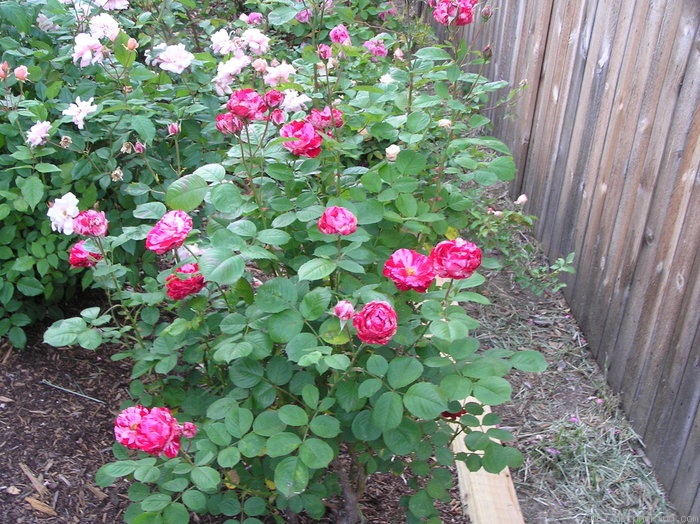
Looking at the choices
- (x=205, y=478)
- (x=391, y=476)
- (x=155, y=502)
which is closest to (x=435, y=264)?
(x=205, y=478)

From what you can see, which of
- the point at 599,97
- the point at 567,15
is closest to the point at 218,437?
the point at 599,97

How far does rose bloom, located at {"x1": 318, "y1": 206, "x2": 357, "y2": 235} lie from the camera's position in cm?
143

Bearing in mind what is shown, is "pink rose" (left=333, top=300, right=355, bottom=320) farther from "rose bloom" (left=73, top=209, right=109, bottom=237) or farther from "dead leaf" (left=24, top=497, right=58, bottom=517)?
"dead leaf" (left=24, top=497, right=58, bottom=517)

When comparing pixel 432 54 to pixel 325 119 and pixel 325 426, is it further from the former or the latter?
pixel 325 426

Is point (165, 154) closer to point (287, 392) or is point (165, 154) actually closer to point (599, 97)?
point (287, 392)

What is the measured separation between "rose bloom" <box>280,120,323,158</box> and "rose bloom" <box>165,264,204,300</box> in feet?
1.18

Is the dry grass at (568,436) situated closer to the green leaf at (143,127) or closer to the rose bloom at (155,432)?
the rose bloom at (155,432)

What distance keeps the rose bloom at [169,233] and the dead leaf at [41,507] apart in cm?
98

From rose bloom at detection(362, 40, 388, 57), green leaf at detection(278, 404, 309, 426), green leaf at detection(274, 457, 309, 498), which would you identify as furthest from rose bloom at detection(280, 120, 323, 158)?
rose bloom at detection(362, 40, 388, 57)

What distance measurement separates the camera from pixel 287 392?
1.66 metres

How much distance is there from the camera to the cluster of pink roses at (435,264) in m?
1.33

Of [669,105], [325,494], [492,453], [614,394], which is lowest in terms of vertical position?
[614,394]

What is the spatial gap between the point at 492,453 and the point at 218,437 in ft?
1.98

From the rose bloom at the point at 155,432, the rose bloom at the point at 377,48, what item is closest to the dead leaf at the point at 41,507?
the rose bloom at the point at 155,432
